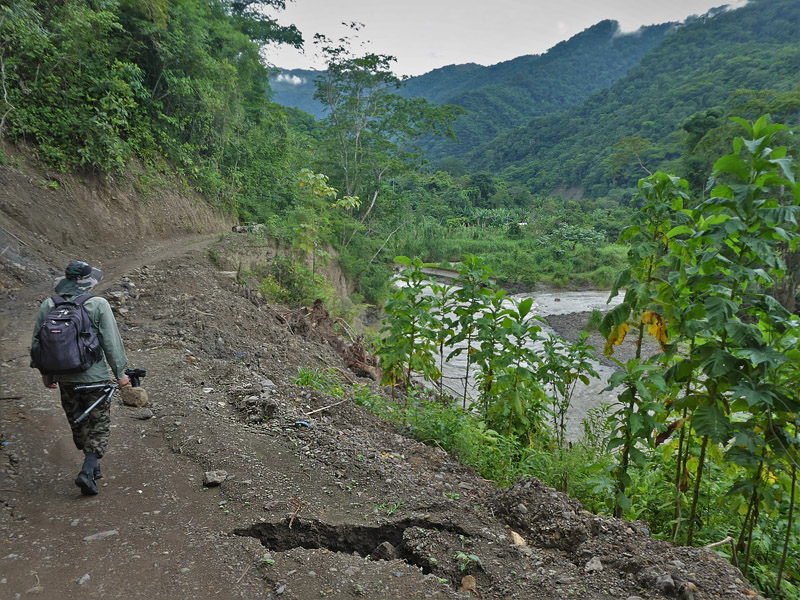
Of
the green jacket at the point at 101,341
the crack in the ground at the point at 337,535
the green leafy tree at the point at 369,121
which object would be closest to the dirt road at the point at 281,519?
the crack in the ground at the point at 337,535

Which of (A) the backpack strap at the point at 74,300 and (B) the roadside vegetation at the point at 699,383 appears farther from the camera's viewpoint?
(A) the backpack strap at the point at 74,300

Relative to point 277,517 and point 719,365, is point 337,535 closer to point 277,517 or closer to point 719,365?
point 277,517

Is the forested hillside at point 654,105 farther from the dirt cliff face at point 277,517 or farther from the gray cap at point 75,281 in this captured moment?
the gray cap at point 75,281

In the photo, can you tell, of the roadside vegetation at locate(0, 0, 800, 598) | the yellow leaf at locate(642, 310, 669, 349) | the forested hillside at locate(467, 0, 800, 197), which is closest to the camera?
the roadside vegetation at locate(0, 0, 800, 598)

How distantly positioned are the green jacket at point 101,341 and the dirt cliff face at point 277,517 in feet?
2.75

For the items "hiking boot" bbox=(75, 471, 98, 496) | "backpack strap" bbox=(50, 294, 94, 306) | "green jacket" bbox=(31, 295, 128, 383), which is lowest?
"hiking boot" bbox=(75, 471, 98, 496)

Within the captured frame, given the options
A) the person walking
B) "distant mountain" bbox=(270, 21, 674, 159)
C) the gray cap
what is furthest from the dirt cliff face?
"distant mountain" bbox=(270, 21, 674, 159)

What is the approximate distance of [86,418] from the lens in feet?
10.9

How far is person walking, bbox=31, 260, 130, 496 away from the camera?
10.5 ft

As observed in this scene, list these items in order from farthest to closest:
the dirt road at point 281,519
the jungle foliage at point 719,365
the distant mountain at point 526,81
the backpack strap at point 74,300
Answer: the distant mountain at point 526,81 → the backpack strap at point 74,300 → the jungle foliage at point 719,365 → the dirt road at point 281,519

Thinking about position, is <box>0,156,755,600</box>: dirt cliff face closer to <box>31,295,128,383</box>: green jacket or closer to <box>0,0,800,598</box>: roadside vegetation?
<box>0,0,800,598</box>: roadside vegetation

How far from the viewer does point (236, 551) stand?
2.74m

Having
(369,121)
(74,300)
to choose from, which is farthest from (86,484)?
(369,121)

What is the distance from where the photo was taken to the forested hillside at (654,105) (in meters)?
51.4
